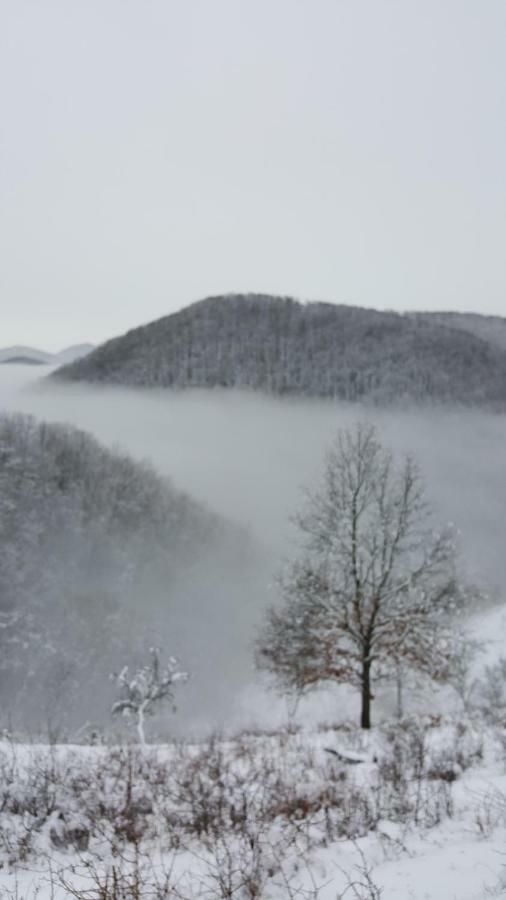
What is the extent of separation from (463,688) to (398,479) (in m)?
25.3

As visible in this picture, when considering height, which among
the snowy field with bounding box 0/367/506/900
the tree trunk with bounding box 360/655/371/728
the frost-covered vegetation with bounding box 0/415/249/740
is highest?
the snowy field with bounding box 0/367/506/900

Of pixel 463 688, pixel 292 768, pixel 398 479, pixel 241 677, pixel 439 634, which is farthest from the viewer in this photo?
pixel 241 677

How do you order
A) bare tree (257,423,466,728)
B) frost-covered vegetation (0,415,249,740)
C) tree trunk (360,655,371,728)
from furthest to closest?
frost-covered vegetation (0,415,249,740) < bare tree (257,423,466,728) < tree trunk (360,655,371,728)

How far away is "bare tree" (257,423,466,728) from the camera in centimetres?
1290

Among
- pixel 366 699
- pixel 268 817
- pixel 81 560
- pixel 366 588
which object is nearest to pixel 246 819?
pixel 268 817

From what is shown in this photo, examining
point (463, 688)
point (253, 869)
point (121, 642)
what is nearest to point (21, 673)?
point (121, 642)

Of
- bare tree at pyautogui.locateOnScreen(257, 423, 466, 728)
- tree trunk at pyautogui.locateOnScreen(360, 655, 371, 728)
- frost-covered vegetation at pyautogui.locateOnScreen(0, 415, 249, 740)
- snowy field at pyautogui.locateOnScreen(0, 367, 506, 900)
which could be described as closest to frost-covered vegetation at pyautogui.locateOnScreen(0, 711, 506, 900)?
snowy field at pyautogui.locateOnScreen(0, 367, 506, 900)

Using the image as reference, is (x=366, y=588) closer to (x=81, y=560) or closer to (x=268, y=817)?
(x=268, y=817)

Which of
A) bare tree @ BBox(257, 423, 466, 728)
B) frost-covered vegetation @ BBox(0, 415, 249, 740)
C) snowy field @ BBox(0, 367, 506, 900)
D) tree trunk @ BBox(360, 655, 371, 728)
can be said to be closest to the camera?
snowy field @ BBox(0, 367, 506, 900)

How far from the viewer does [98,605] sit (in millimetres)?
82125

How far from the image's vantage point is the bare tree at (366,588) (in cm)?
1290

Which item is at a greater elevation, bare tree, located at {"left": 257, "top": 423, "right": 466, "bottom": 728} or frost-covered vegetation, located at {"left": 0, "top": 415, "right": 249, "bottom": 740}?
bare tree, located at {"left": 257, "top": 423, "right": 466, "bottom": 728}

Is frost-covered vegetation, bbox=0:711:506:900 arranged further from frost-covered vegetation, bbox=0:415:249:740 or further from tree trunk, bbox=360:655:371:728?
frost-covered vegetation, bbox=0:415:249:740

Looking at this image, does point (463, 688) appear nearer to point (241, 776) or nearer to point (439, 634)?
point (439, 634)
